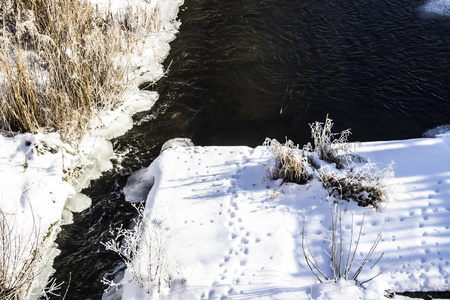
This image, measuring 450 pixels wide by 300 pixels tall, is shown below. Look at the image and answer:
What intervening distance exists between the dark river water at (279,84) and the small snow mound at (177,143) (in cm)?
10

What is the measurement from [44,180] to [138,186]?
104 centimetres

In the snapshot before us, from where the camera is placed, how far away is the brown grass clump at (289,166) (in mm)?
4582

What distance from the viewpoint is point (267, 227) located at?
13.9 feet

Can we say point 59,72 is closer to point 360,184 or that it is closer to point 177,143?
point 177,143

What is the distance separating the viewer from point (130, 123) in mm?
6027

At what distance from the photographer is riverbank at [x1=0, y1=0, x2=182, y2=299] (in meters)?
3.79

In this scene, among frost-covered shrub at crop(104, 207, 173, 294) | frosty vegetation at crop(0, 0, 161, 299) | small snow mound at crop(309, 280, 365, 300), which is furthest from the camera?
frosty vegetation at crop(0, 0, 161, 299)

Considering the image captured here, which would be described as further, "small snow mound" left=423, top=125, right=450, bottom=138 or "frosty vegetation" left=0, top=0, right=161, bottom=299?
"small snow mound" left=423, top=125, right=450, bottom=138

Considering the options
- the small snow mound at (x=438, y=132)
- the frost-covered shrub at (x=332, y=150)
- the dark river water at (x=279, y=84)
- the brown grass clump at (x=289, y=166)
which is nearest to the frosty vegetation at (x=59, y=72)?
the dark river water at (x=279, y=84)

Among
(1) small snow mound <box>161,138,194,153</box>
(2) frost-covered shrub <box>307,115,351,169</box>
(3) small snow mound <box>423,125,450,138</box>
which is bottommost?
(1) small snow mound <box>161,138,194,153</box>

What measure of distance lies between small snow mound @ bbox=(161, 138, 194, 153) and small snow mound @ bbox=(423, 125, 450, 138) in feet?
10.3

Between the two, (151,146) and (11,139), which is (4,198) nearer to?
(11,139)

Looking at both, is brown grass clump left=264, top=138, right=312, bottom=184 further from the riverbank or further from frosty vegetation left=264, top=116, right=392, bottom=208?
the riverbank

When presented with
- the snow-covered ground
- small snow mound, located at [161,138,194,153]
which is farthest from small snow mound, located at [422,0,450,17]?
small snow mound, located at [161,138,194,153]
